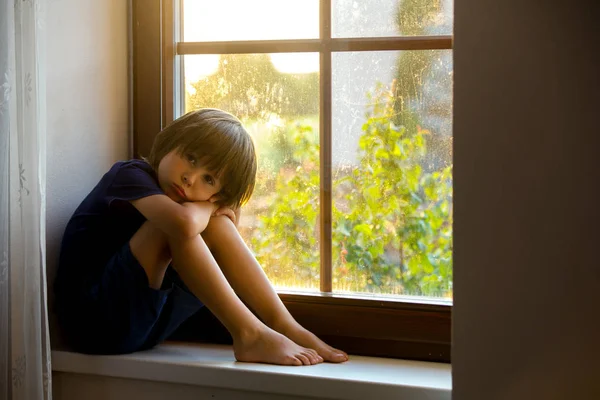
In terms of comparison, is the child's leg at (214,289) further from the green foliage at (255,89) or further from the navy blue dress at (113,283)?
the green foliage at (255,89)

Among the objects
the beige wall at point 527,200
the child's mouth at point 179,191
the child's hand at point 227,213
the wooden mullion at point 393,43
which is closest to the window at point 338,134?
the wooden mullion at point 393,43

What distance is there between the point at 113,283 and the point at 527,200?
84 cm

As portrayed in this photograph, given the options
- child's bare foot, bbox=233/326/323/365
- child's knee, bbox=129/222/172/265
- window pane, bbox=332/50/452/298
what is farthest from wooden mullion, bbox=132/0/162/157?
child's bare foot, bbox=233/326/323/365

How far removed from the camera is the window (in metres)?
1.54

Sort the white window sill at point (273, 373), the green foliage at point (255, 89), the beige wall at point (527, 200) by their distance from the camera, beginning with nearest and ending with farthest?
the beige wall at point (527, 200), the white window sill at point (273, 373), the green foliage at point (255, 89)

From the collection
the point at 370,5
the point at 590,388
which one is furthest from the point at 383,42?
the point at 590,388

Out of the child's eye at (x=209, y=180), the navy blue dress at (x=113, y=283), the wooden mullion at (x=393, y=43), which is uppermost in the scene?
the wooden mullion at (x=393, y=43)

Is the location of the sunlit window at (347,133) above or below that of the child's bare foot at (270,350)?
above

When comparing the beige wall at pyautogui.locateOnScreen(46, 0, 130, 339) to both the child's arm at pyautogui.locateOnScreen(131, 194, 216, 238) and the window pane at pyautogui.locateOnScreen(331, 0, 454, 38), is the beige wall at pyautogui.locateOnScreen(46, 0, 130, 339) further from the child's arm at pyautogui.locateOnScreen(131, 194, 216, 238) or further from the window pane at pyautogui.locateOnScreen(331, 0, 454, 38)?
the window pane at pyautogui.locateOnScreen(331, 0, 454, 38)

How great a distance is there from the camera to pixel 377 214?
1.59 metres

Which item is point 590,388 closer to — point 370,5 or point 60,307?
point 370,5

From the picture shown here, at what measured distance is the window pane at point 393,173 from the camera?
1.54 metres

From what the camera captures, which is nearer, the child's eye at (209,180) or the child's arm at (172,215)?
the child's arm at (172,215)

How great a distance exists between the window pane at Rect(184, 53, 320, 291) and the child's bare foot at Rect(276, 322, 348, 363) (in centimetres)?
14
